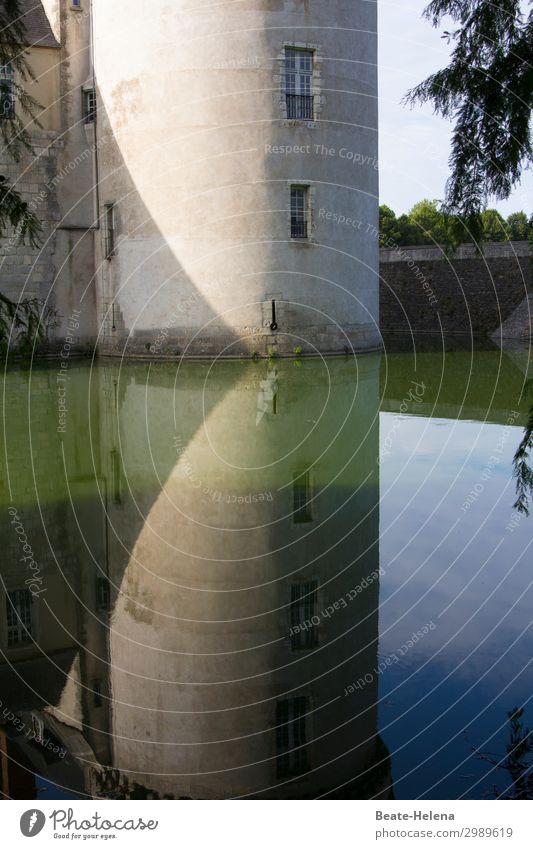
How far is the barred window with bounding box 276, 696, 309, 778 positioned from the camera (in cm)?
417

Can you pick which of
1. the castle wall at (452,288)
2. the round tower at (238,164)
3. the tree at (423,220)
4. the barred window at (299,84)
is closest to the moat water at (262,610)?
Result: the round tower at (238,164)

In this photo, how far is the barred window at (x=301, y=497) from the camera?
26.6ft

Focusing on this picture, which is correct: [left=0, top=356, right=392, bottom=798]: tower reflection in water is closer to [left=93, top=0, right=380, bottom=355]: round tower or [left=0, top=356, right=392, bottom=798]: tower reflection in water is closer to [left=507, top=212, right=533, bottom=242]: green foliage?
[left=93, top=0, right=380, bottom=355]: round tower

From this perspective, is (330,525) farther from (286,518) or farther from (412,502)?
(412,502)

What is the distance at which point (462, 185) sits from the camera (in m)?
7.44

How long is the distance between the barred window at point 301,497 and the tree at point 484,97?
8.52 ft

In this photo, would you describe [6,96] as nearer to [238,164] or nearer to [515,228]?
[238,164]

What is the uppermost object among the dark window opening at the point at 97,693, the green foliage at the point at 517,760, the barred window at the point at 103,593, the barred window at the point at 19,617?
the barred window at the point at 103,593

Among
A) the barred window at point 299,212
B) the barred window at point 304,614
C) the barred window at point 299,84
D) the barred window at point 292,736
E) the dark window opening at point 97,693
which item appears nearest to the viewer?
the barred window at point 292,736

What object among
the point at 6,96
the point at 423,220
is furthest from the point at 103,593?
the point at 423,220

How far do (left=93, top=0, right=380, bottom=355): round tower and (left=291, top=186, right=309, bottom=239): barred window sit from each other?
26 millimetres

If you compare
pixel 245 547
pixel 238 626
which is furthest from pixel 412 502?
pixel 238 626

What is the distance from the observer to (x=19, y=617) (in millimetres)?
6086

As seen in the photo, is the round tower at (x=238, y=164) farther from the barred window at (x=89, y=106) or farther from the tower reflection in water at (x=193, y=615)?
the tower reflection in water at (x=193, y=615)
